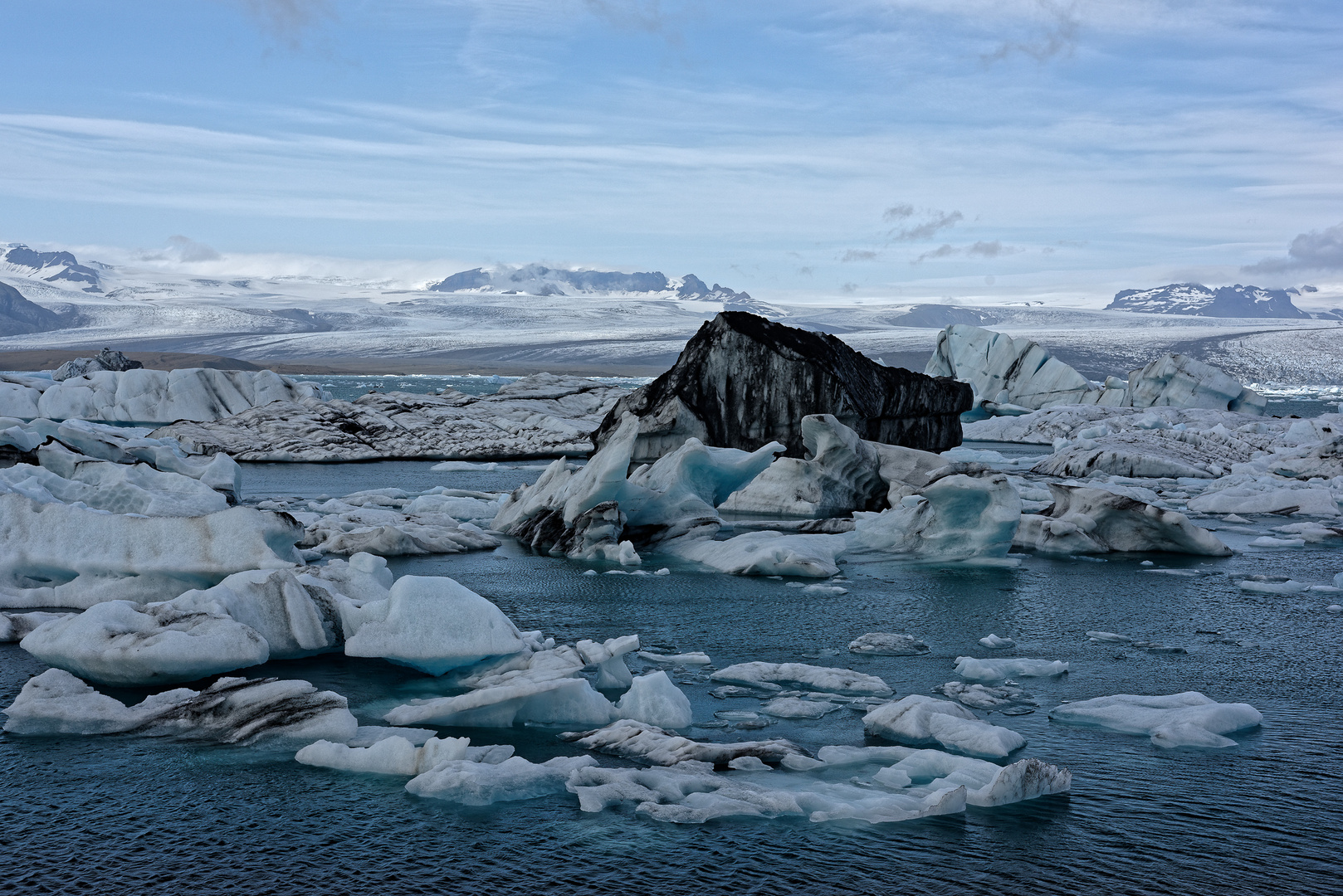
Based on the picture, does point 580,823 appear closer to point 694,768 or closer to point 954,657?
point 694,768

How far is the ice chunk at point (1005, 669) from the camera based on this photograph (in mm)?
7883

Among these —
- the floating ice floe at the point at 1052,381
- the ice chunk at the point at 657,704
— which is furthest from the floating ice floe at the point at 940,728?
the floating ice floe at the point at 1052,381

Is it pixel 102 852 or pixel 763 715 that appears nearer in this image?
pixel 102 852

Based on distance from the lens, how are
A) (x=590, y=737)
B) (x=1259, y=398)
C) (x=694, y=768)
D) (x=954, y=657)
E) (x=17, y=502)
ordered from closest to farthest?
(x=694, y=768)
(x=590, y=737)
(x=954, y=657)
(x=17, y=502)
(x=1259, y=398)

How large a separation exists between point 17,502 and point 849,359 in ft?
52.3

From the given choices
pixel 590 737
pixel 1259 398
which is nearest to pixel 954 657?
pixel 590 737

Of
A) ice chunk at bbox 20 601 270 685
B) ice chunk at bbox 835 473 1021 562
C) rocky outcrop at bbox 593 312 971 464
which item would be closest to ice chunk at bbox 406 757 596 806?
ice chunk at bbox 20 601 270 685

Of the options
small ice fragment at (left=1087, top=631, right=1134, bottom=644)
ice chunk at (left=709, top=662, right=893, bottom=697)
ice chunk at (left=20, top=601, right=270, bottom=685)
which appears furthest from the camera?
small ice fragment at (left=1087, top=631, right=1134, bottom=644)

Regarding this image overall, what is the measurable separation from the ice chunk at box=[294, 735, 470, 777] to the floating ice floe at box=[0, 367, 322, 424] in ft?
92.5

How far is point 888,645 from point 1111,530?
23.1 ft

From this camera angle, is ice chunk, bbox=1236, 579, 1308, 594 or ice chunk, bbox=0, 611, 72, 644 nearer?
ice chunk, bbox=0, 611, 72, 644

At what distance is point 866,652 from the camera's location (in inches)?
340

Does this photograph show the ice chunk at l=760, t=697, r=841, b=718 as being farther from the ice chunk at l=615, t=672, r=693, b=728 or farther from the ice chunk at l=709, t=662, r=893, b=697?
the ice chunk at l=615, t=672, r=693, b=728

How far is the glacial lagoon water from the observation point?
4.61 meters
